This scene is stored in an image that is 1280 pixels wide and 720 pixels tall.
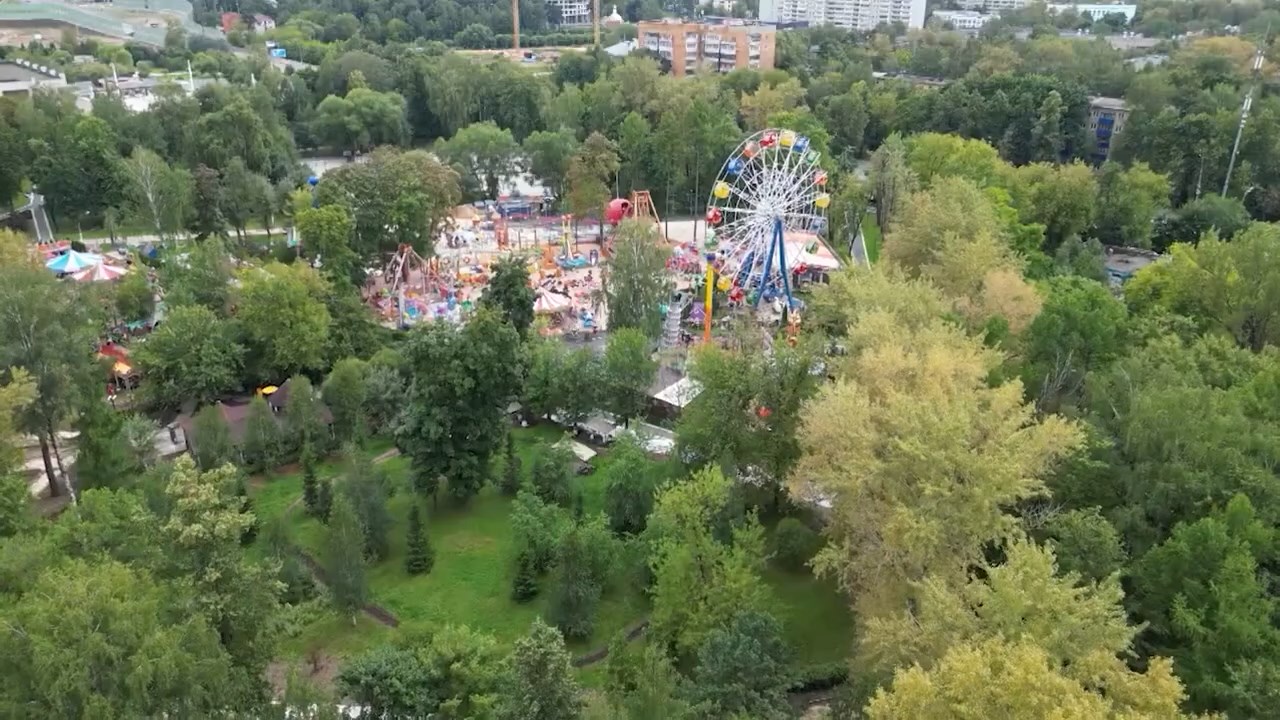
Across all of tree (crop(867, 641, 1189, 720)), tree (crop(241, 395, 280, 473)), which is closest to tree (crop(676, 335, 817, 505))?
tree (crop(867, 641, 1189, 720))

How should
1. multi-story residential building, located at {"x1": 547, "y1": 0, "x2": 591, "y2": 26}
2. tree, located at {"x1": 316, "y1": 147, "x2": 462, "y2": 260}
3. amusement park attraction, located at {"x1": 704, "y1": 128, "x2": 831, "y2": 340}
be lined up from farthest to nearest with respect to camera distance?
multi-story residential building, located at {"x1": 547, "y1": 0, "x2": 591, "y2": 26}
tree, located at {"x1": 316, "y1": 147, "x2": 462, "y2": 260}
amusement park attraction, located at {"x1": 704, "y1": 128, "x2": 831, "y2": 340}

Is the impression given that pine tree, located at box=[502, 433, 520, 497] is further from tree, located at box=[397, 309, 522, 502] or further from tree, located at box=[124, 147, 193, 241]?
tree, located at box=[124, 147, 193, 241]

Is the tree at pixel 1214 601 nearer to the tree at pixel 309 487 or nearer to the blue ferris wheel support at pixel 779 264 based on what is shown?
the tree at pixel 309 487

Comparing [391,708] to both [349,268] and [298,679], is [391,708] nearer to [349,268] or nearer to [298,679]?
[298,679]

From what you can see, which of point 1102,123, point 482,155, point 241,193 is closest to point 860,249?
point 482,155

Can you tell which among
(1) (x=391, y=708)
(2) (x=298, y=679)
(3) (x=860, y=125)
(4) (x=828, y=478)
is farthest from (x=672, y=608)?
(3) (x=860, y=125)

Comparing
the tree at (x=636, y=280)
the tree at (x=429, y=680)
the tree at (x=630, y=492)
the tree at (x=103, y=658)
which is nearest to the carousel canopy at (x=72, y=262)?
the tree at (x=636, y=280)
